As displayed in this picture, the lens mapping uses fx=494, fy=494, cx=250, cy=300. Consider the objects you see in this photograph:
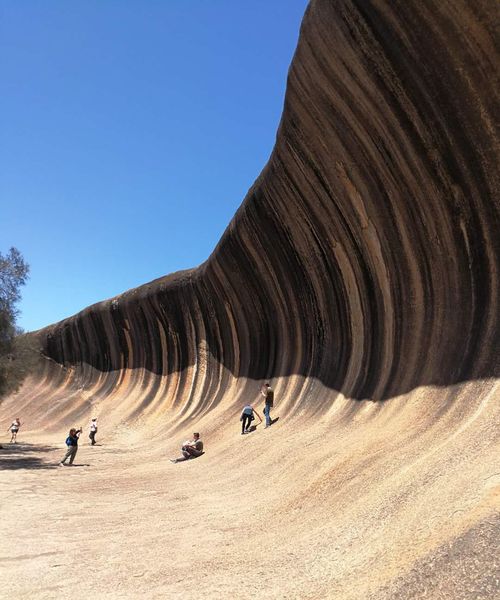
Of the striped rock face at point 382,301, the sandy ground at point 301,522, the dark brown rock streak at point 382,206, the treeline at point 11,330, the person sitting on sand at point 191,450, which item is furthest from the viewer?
the treeline at point 11,330

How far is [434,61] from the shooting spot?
6863mm

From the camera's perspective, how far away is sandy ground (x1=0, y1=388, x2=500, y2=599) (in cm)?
322

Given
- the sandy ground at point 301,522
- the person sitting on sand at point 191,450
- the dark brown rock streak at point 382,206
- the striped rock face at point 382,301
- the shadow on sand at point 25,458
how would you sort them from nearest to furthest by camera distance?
the sandy ground at point 301,522
the striped rock face at point 382,301
the dark brown rock streak at point 382,206
the person sitting on sand at point 191,450
the shadow on sand at point 25,458

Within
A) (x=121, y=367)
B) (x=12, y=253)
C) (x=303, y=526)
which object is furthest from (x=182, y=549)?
(x=121, y=367)

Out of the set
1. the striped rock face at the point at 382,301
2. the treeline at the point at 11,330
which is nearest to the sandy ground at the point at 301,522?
the striped rock face at the point at 382,301

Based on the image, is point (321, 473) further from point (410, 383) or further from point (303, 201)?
point (303, 201)

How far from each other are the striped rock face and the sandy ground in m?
0.03

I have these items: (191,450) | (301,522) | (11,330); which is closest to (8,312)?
(11,330)

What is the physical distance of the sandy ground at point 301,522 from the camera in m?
3.22

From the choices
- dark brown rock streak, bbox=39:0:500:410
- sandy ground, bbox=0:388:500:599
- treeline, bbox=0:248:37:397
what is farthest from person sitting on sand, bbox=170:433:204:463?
treeline, bbox=0:248:37:397

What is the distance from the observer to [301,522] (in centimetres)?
504

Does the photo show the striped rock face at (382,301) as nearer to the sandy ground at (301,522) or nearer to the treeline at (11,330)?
the sandy ground at (301,522)

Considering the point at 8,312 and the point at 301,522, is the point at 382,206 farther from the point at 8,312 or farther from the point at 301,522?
the point at 8,312

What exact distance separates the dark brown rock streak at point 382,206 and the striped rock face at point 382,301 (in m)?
0.03
